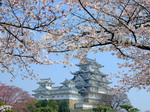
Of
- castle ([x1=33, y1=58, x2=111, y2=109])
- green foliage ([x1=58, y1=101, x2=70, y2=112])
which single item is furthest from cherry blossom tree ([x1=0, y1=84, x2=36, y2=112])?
castle ([x1=33, y1=58, x2=111, y2=109])

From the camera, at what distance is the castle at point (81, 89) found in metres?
41.1

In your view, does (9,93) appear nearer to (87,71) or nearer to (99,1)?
(87,71)

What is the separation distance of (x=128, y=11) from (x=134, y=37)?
0.92 metres

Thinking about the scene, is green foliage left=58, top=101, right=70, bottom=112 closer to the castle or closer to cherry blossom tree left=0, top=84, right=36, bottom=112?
the castle

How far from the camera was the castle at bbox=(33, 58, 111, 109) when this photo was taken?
135 ft

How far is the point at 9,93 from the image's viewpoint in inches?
1165

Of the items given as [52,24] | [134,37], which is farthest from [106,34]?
[52,24]

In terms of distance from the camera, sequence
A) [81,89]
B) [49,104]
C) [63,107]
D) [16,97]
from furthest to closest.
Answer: [81,89], [63,107], [49,104], [16,97]

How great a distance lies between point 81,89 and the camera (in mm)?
44281

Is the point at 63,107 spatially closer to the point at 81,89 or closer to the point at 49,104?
the point at 49,104

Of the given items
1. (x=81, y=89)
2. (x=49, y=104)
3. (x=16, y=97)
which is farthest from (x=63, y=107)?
(x=16, y=97)

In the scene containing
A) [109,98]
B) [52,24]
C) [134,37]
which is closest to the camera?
[134,37]

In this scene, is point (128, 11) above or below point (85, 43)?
above

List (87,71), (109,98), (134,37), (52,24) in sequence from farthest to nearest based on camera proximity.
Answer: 1. (87,71)
2. (109,98)
3. (52,24)
4. (134,37)
